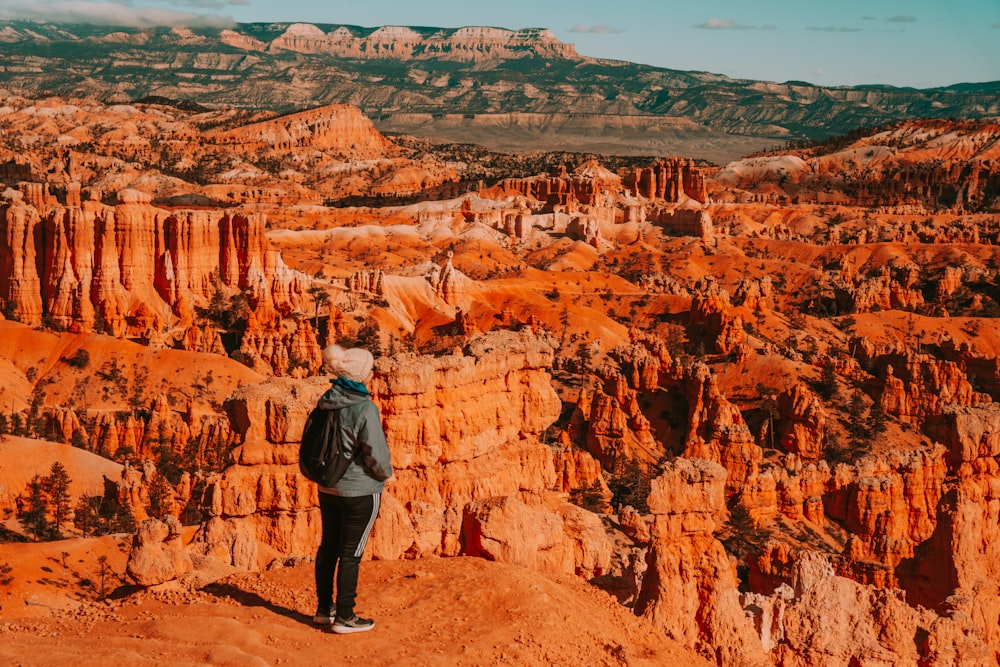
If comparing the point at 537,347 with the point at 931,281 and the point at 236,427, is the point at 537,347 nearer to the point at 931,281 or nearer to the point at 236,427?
the point at 236,427

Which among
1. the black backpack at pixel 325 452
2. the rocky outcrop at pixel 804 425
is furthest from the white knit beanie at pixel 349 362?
the rocky outcrop at pixel 804 425

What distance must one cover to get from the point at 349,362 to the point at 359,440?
26.3 inches

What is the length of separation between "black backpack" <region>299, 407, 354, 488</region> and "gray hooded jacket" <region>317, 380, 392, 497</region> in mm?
54

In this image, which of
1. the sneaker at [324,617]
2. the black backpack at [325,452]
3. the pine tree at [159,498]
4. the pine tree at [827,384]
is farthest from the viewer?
the pine tree at [827,384]

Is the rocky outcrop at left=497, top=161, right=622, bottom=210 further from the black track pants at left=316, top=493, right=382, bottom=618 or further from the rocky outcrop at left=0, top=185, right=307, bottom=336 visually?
the black track pants at left=316, top=493, right=382, bottom=618

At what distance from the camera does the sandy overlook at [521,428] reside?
12.0 m

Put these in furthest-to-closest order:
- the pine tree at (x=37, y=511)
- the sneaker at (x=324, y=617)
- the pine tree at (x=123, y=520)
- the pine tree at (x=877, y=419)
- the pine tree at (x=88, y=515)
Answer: the pine tree at (x=877, y=419) < the pine tree at (x=88, y=515) < the pine tree at (x=123, y=520) < the pine tree at (x=37, y=511) < the sneaker at (x=324, y=617)

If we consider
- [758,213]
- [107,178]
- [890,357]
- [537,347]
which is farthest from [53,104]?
[537,347]

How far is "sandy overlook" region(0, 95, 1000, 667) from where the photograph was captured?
39.2ft

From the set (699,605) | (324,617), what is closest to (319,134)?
(699,605)

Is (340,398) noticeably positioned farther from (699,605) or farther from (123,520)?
(123,520)

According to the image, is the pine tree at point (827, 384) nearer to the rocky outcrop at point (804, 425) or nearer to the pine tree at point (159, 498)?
the rocky outcrop at point (804, 425)

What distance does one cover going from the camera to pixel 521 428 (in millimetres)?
24984

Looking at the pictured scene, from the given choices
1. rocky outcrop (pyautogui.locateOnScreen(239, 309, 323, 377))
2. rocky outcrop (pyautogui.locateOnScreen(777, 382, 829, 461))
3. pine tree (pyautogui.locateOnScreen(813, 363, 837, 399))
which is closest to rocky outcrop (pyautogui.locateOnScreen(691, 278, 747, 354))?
pine tree (pyautogui.locateOnScreen(813, 363, 837, 399))
